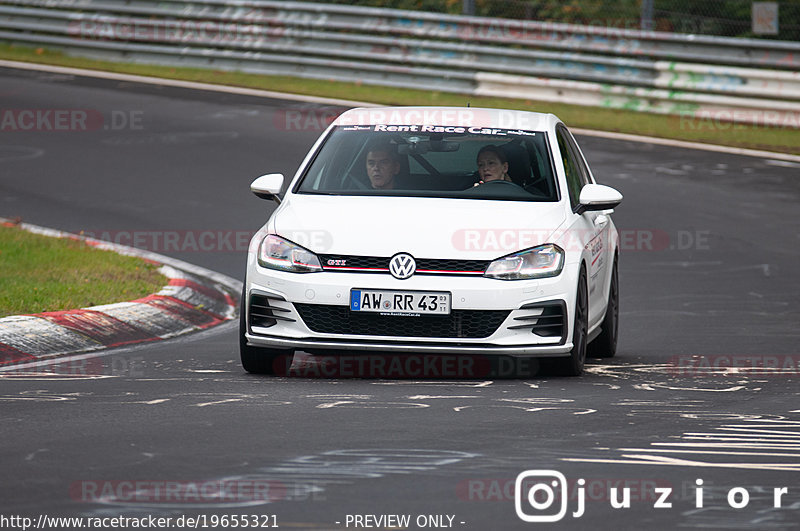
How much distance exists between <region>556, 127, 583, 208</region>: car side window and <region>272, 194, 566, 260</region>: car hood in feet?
1.46

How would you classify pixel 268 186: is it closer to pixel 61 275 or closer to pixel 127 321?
pixel 127 321

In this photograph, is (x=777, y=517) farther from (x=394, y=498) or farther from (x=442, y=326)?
(x=442, y=326)

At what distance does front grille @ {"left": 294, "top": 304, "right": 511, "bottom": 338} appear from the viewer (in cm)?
791

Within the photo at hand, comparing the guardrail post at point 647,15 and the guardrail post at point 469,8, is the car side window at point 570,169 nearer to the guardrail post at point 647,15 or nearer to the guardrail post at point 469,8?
the guardrail post at point 647,15

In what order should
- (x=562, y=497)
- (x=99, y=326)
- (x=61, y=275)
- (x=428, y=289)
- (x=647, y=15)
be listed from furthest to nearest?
(x=647, y=15)
(x=61, y=275)
(x=99, y=326)
(x=428, y=289)
(x=562, y=497)

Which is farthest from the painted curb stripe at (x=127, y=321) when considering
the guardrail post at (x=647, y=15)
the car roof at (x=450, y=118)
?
the guardrail post at (x=647, y=15)

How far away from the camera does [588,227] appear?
8.85 meters

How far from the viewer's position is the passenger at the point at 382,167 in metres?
8.95

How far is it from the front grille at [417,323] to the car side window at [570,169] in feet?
4.12

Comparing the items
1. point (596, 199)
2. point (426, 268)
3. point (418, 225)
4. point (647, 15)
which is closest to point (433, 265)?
point (426, 268)

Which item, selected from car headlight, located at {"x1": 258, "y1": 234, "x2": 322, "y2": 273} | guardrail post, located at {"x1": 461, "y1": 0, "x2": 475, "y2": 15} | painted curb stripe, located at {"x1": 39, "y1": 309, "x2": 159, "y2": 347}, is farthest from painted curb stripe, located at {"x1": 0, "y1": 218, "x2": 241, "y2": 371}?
guardrail post, located at {"x1": 461, "y1": 0, "x2": 475, "y2": 15}

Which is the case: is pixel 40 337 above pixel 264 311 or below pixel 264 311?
below

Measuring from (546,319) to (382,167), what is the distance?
5.18 ft

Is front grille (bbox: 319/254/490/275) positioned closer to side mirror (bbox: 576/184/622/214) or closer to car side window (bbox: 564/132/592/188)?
side mirror (bbox: 576/184/622/214)
